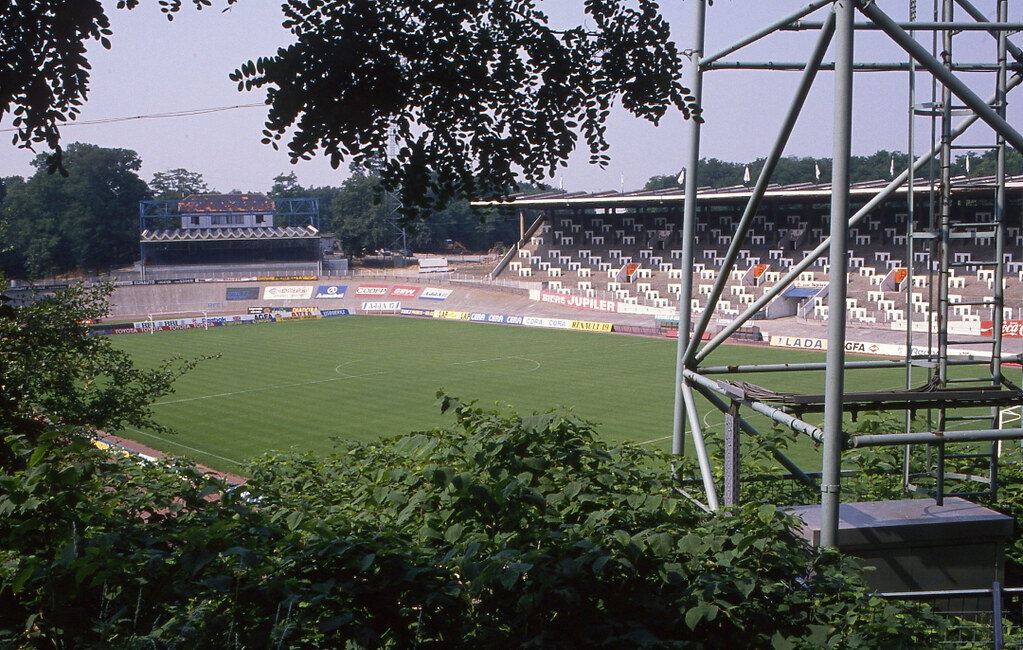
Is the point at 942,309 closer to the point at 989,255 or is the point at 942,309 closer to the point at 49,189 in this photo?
the point at 989,255

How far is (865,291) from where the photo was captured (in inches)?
2312

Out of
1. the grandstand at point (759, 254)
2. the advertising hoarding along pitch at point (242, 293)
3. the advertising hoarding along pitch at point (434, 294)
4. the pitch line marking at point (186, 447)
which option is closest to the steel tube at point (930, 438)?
the pitch line marking at point (186, 447)

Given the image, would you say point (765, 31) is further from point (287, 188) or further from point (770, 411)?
point (287, 188)

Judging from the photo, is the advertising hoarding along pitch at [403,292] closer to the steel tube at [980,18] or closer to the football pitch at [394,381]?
the football pitch at [394,381]

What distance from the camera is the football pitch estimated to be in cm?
2827

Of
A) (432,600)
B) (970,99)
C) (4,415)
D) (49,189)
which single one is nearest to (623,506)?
(432,600)

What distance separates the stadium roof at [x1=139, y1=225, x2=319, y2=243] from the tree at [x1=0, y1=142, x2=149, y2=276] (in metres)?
3.50

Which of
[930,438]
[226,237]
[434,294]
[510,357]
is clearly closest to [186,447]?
[510,357]

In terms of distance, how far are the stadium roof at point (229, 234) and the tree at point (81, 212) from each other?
3.50 m

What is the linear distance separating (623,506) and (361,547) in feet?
5.09

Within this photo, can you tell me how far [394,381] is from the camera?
125 ft

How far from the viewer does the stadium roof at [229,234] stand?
291 feet

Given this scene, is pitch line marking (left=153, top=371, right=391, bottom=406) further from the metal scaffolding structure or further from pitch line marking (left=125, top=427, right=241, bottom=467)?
the metal scaffolding structure

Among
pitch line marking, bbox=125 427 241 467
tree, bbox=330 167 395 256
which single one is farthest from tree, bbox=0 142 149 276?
pitch line marking, bbox=125 427 241 467
